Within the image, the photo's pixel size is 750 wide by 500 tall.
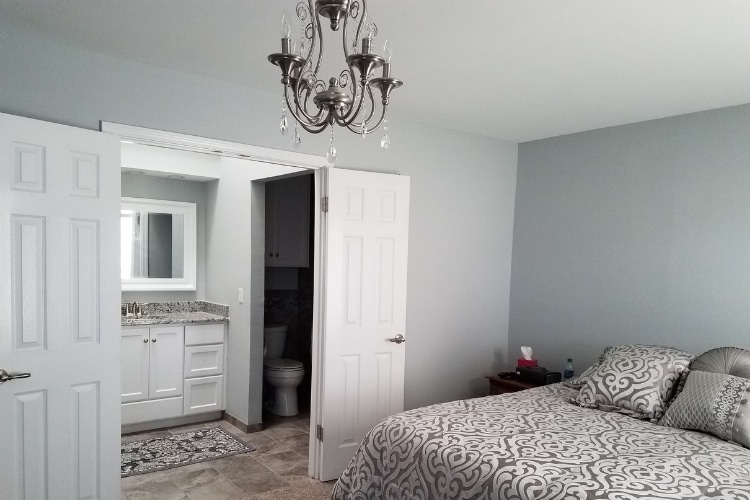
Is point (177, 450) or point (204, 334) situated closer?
point (177, 450)

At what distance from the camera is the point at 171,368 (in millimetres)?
4570

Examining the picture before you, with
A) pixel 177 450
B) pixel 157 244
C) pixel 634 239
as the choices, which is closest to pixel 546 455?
pixel 634 239

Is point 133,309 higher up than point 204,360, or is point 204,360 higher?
point 133,309

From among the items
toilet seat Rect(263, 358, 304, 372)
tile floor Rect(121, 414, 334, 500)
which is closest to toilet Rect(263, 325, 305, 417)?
toilet seat Rect(263, 358, 304, 372)

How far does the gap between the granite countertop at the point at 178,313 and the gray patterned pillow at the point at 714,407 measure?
3.60 metres

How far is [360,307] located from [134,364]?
82.7 inches

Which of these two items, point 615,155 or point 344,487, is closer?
point 344,487

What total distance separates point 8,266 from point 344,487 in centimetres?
193

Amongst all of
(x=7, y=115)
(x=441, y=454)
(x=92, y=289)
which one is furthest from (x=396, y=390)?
(x=7, y=115)

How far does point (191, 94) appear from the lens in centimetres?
306

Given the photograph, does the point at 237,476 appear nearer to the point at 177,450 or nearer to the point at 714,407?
the point at 177,450

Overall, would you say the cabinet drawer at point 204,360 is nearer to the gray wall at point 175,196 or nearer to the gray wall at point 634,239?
the gray wall at point 175,196

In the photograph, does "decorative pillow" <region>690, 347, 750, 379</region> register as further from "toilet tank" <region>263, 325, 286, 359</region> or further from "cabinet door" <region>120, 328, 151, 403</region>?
"cabinet door" <region>120, 328, 151, 403</region>

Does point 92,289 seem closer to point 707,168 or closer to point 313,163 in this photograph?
point 313,163
